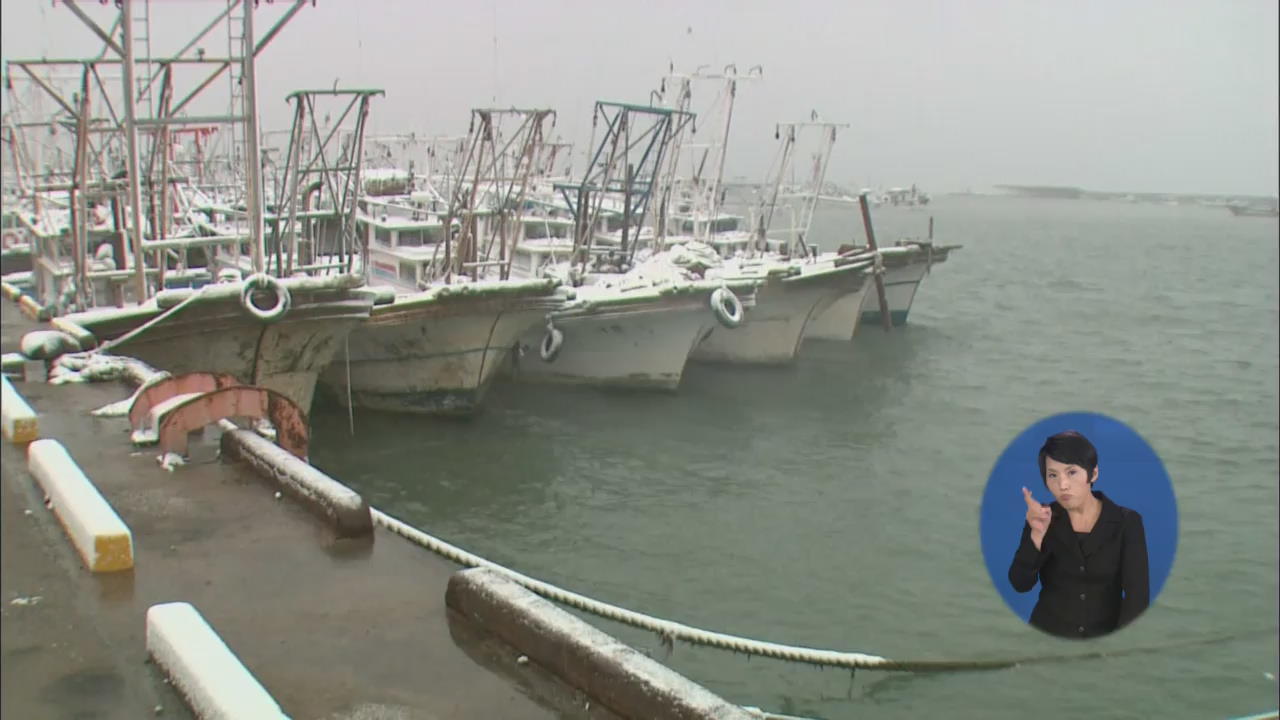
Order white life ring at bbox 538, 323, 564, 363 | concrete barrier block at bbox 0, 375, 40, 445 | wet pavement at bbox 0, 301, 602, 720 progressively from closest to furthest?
1. wet pavement at bbox 0, 301, 602, 720
2. concrete barrier block at bbox 0, 375, 40, 445
3. white life ring at bbox 538, 323, 564, 363

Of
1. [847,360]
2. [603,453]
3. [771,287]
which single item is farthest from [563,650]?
[847,360]

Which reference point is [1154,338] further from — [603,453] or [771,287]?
[603,453]

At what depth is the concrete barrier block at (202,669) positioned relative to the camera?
380cm

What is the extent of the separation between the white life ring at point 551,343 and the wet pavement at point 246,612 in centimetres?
1234

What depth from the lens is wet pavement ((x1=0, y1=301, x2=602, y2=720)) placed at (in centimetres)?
426

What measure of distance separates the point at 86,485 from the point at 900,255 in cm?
2651

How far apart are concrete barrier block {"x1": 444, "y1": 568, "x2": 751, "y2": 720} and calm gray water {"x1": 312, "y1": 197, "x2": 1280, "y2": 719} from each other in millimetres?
3250

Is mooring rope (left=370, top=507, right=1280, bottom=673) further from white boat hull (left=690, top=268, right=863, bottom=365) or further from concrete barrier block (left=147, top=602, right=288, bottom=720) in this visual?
white boat hull (left=690, top=268, right=863, bottom=365)

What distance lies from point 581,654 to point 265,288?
8.56 metres

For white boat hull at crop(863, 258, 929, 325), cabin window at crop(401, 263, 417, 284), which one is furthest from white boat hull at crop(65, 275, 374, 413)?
white boat hull at crop(863, 258, 929, 325)

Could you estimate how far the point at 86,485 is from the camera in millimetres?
5879

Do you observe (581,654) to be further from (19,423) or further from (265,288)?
(265,288)

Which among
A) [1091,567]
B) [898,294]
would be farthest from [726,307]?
[1091,567]

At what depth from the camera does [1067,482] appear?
2.43 metres
